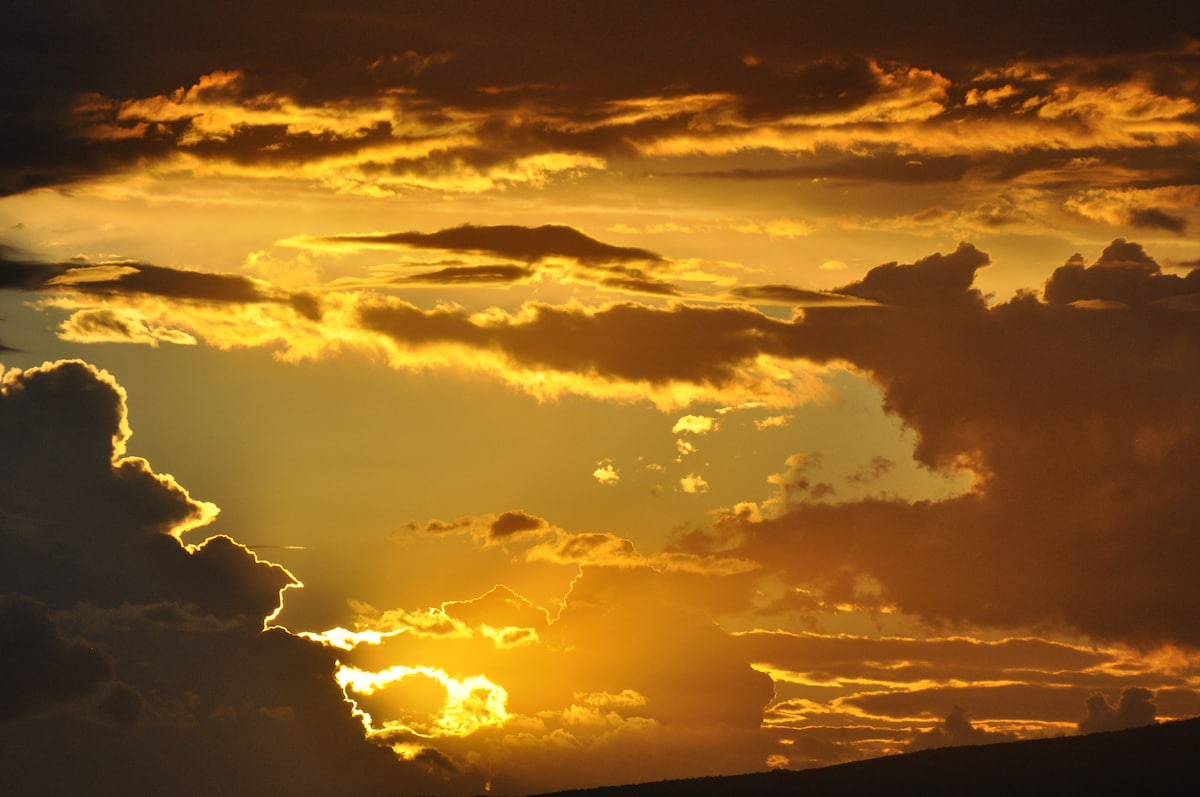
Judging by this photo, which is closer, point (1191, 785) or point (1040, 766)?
point (1191, 785)

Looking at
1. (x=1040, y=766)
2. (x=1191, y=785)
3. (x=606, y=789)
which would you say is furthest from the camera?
(x=606, y=789)

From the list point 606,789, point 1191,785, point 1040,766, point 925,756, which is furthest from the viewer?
point 606,789

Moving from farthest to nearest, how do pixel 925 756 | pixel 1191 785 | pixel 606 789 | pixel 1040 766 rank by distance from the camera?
pixel 606 789
pixel 925 756
pixel 1040 766
pixel 1191 785

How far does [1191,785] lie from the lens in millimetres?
99438

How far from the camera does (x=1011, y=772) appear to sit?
10794 cm

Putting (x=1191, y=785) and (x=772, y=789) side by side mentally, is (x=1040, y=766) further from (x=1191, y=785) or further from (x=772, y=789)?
(x=772, y=789)

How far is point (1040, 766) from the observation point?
355ft

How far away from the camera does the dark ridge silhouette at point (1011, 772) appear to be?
339 feet

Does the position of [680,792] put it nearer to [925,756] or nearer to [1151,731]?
[925,756]

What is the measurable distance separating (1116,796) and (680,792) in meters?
32.6

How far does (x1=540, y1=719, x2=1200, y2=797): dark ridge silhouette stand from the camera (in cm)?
10319

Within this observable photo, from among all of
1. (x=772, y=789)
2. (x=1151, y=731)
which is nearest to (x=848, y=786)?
(x=772, y=789)

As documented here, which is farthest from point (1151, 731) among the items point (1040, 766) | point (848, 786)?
point (848, 786)

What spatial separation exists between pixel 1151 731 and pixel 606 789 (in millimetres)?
41699
